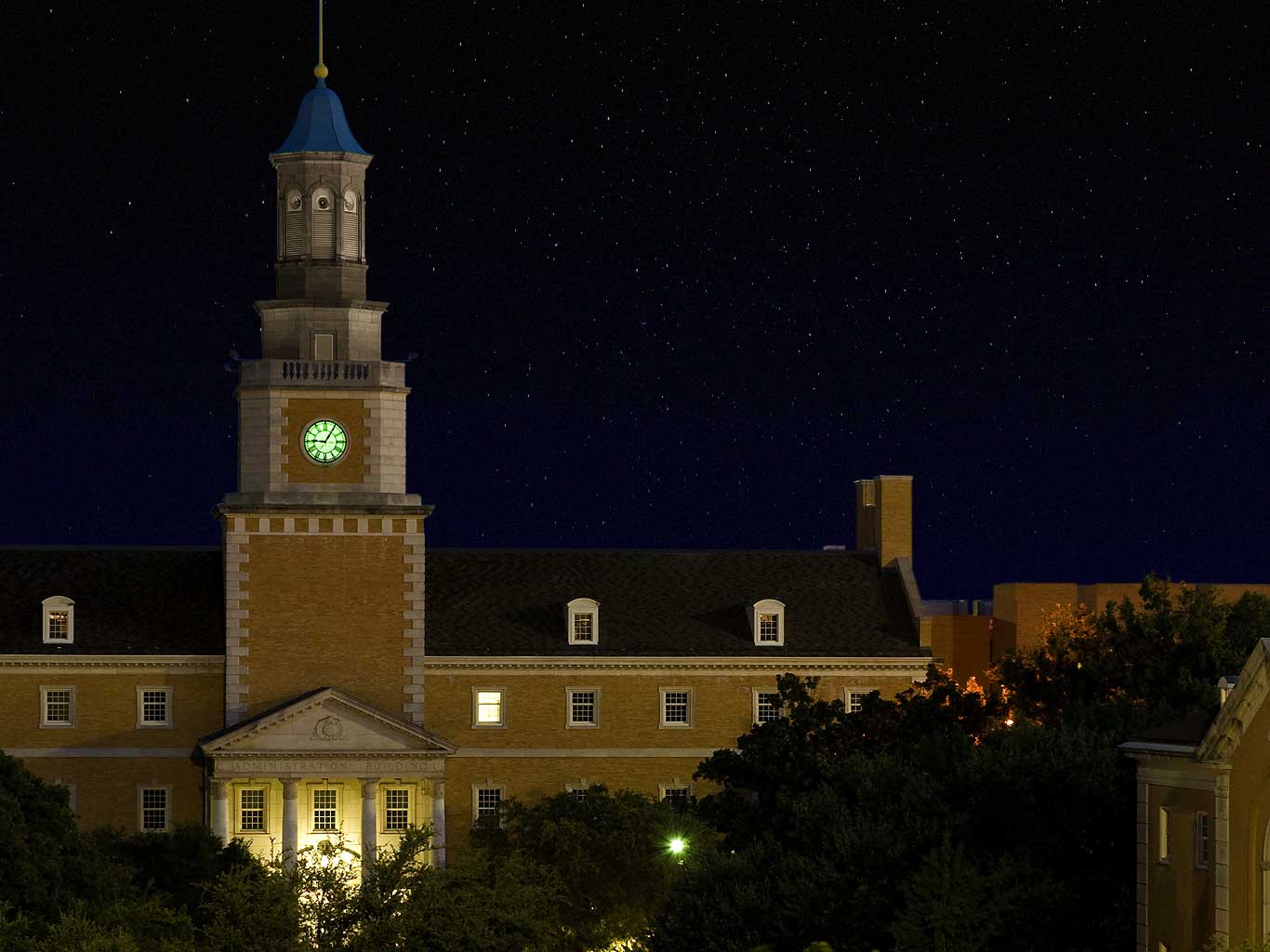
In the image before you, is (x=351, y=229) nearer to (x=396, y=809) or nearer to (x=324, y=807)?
(x=324, y=807)

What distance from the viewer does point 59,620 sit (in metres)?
91.4

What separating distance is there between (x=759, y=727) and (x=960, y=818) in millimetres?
15502

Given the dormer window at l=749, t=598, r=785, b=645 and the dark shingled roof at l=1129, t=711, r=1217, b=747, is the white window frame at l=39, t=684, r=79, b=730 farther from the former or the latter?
the dark shingled roof at l=1129, t=711, r=1217, b=747

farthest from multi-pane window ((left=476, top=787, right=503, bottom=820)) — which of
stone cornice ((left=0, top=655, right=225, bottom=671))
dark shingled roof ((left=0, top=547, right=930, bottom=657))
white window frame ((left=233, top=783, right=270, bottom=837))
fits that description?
stone cornice ((left=0, top=655, right=225, bottom=671))

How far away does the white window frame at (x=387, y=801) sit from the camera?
89438mm

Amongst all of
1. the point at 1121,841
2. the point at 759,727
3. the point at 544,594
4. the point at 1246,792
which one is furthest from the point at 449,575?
the point at 1246,792

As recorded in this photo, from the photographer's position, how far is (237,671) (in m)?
89.2

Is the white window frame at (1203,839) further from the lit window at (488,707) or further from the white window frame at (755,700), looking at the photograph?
the lit window at (488,707)

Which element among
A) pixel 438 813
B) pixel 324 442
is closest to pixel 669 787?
pixel 438 813

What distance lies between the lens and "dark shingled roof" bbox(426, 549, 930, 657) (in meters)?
94.6

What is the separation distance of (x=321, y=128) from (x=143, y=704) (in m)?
20.1

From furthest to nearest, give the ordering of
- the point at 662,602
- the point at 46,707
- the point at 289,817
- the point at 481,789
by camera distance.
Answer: the point at 662,602 → the point at 481,789 → the point at 46,707 → the point at 289,817

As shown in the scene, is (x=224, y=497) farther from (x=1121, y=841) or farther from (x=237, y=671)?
(x=1121, y=841)

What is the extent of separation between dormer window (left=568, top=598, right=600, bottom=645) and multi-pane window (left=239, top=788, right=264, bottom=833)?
489 inches
